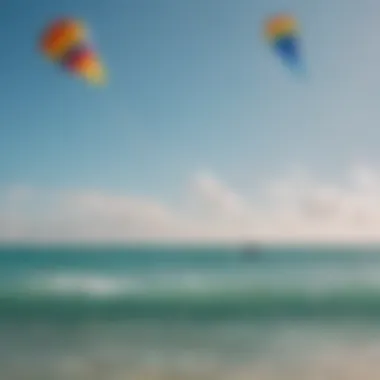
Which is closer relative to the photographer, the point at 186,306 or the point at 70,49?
the point at 70,49

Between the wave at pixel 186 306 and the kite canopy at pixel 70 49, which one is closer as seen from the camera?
the kite canopy at pixel 70 49

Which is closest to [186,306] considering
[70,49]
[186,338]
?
[186,338]

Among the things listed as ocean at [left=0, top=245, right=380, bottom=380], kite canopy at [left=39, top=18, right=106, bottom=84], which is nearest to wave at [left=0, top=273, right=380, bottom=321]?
ocean at [left=0, top=245, right=380, bottom=380]

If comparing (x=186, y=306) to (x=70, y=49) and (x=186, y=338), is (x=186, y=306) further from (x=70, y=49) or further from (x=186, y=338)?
(x=70, y=49)

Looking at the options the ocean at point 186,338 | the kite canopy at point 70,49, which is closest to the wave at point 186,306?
the ocean at point 186,338

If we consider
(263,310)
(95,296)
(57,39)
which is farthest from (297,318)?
(57,39)

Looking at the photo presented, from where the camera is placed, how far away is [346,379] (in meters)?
4.05

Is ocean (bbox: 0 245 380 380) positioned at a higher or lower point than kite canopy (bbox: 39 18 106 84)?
lower

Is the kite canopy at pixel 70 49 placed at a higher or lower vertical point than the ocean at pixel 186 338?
higher

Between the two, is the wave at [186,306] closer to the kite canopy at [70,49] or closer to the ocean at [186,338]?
the ocean at [186,338]

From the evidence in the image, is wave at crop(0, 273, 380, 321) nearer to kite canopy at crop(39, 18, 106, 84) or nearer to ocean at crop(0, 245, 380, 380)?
ocean at crop(0, 245, 380, 380)

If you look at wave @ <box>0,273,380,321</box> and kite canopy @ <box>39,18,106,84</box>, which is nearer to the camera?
kite canopy @ <box>39,18,106,84</box>

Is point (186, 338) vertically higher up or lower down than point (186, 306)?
lower down

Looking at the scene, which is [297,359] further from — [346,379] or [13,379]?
[13,379]
